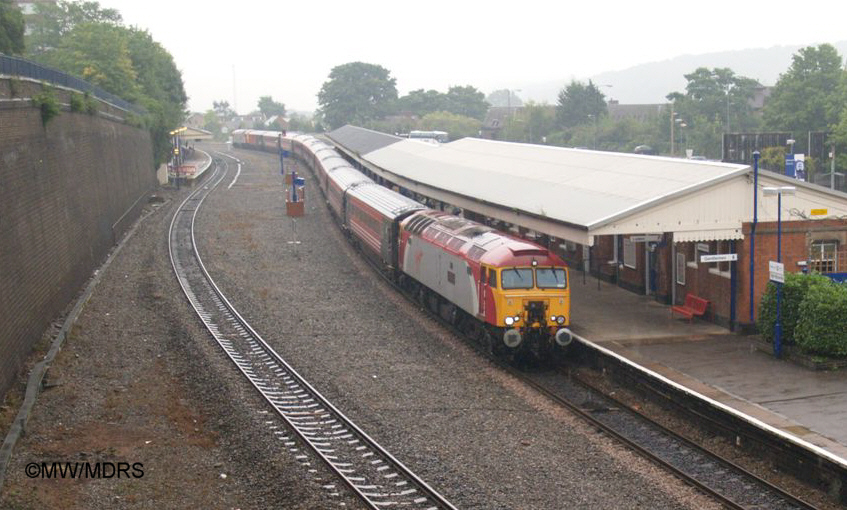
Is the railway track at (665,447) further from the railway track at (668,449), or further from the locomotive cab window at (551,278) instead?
the locomotive cab window at (551,278)

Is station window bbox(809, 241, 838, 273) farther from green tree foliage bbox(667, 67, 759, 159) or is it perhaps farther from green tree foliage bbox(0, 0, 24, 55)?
green tree foliage bbox(667, 67, 759, 159)

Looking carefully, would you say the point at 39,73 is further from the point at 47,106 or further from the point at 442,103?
the point at 442,103

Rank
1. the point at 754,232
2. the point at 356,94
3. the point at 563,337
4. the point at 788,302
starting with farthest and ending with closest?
the point at 356,94, the point at 754,232, the point at 563,337, the point at 788,302

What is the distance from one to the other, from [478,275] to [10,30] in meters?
38.9

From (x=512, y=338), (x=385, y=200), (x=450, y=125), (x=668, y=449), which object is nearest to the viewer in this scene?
(x=668, y=449)

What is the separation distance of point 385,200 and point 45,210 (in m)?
12.8

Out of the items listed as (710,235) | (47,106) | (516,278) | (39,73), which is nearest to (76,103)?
(39,73)

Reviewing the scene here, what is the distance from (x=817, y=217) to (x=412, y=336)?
1007 centimetres

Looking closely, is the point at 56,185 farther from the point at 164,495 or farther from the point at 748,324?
the point at 748,324

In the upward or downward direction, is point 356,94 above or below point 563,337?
above

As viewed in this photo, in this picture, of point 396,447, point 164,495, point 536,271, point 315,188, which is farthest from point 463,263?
point 315,188

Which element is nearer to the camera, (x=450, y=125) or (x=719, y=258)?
(x=719, y=258)

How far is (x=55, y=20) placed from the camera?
3674 inches

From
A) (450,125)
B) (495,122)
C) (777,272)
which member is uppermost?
(495,122)
